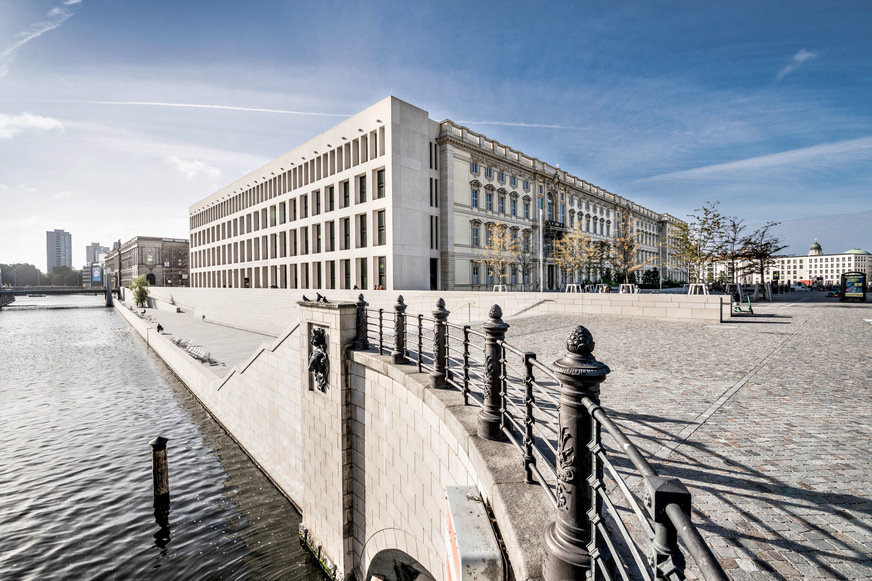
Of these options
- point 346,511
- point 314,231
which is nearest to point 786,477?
point 346,511

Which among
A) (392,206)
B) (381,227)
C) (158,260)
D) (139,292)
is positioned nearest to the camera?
(392,206)

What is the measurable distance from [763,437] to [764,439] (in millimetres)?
69

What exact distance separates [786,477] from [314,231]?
126 ft

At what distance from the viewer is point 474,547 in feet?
9.98

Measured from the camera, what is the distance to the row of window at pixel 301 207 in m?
33.0

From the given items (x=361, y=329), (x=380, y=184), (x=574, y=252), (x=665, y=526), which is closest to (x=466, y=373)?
(x=665, y=526)

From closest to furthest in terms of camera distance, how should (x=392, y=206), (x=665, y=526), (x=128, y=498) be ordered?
(x=665, y=526)
(x=128, y=498)
(x=392, y=206)

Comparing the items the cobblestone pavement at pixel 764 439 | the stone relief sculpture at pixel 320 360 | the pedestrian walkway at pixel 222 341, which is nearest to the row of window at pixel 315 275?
the pedestrian walkway at pixel 222 341

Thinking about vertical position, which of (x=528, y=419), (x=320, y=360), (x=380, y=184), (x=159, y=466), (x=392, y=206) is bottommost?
(x=159, y=466)

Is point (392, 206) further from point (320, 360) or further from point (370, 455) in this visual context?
point (370, 455)

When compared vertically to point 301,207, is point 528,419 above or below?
below

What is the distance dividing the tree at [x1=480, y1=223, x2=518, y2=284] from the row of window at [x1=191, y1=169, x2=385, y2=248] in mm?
11435

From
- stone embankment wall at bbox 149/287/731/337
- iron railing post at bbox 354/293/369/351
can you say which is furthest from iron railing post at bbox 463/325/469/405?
stone embankment wall at bbox 149/287/731/337

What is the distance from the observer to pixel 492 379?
14.1ft
